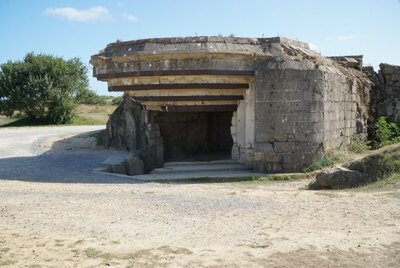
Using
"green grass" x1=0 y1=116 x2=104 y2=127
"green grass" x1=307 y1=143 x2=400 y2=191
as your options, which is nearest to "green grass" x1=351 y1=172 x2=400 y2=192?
"green grass" x1=307 y1=143 x2=400 y2=191

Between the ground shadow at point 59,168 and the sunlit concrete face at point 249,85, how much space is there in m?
2.07

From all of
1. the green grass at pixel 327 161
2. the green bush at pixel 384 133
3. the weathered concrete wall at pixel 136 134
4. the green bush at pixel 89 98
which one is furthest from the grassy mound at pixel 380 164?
the green bush at pixel 89 98

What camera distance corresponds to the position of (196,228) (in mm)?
5188

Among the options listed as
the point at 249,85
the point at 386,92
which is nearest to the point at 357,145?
the point at 386,92

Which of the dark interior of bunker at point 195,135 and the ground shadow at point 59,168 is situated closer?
the ground shadow at point 59,168

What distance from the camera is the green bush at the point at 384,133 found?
42.9ft

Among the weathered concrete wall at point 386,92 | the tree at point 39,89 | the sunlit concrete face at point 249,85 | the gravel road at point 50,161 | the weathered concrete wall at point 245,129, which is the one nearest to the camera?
the gravel road at point 50,161

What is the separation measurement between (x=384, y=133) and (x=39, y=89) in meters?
20.9

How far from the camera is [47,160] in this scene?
1173 centimetres

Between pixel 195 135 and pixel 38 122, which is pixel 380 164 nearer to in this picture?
pixel 195 135

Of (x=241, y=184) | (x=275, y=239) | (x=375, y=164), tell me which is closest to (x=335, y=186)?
(x=375, y=164)

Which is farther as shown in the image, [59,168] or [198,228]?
[59,168]

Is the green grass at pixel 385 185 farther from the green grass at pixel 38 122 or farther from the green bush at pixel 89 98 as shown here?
the green bush at pixel 89 98

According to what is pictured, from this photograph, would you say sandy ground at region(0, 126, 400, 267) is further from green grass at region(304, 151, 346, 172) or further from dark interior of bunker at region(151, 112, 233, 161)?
dark interior of bunker at region(151, 112, 233, 161)
